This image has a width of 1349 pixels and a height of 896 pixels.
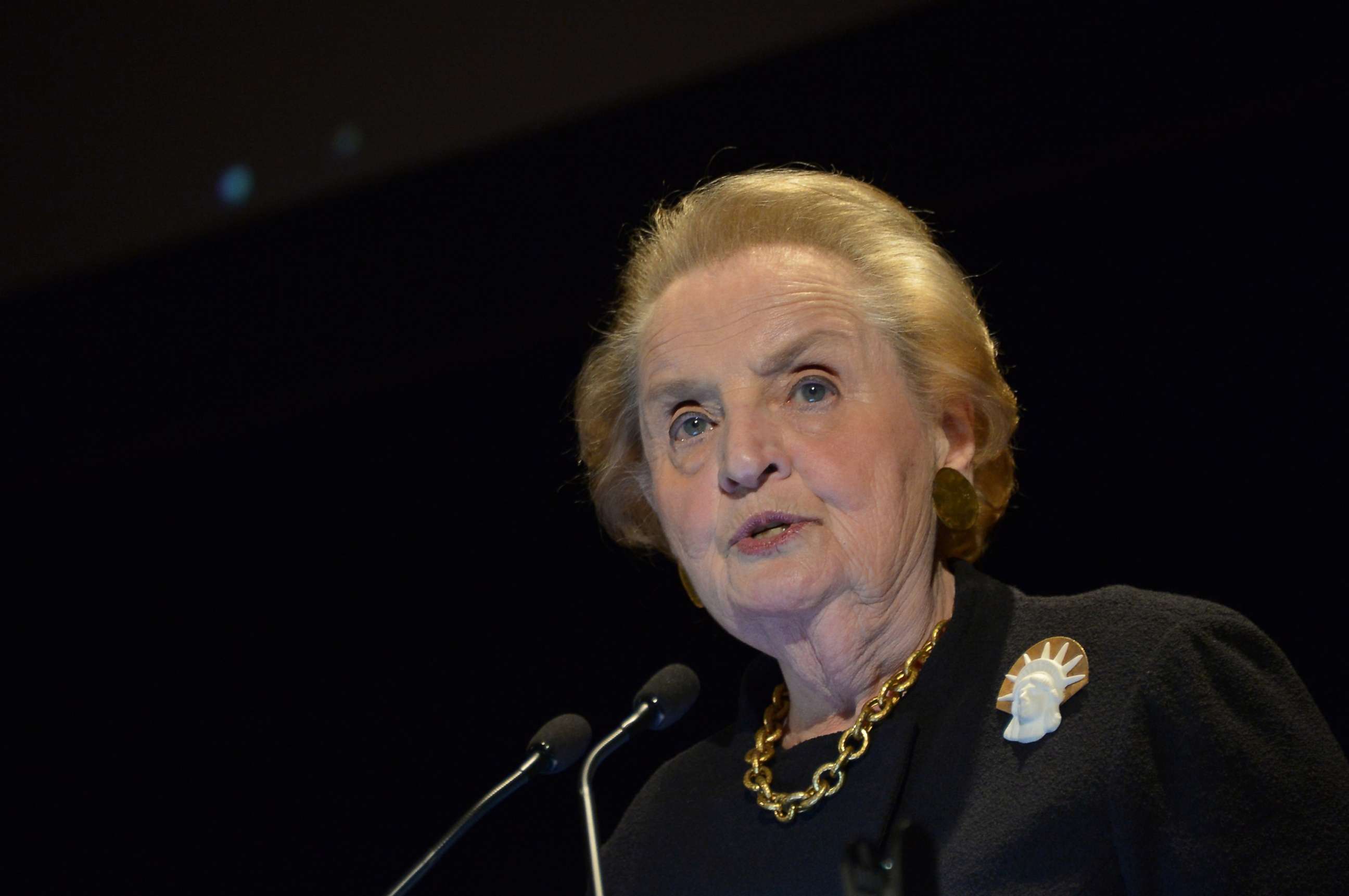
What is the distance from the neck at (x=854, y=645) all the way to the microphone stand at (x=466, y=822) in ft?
1.20

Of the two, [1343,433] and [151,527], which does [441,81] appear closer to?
[151,527]

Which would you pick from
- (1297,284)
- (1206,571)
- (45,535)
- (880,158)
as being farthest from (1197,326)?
(45,535)

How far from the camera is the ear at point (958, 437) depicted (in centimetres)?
191

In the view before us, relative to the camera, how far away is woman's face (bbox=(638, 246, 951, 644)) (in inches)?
68.9

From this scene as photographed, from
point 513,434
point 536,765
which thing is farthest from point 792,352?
point 513,434

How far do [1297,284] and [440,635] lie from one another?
6.69 feet

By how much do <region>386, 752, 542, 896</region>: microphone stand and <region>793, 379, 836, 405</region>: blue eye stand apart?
556 mm

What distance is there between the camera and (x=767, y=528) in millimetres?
1781

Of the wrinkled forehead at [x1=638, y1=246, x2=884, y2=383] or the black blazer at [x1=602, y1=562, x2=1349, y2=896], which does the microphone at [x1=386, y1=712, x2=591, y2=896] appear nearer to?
the black blazer at [x1=602, y1=562, x2=1349, y2=896]

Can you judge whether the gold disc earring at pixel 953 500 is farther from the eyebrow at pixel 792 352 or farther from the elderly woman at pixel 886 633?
the eyebrow at pixel 792 352

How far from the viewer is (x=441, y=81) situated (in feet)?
10.5

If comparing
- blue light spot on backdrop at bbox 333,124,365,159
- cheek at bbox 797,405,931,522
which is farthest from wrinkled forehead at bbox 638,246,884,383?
blue light spot on backdrop at bbox 333,124,365,159

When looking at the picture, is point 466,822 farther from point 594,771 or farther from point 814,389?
point 814,389

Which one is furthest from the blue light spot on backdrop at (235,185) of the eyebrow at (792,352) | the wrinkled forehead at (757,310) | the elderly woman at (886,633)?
the eyebrow at (792,352)
